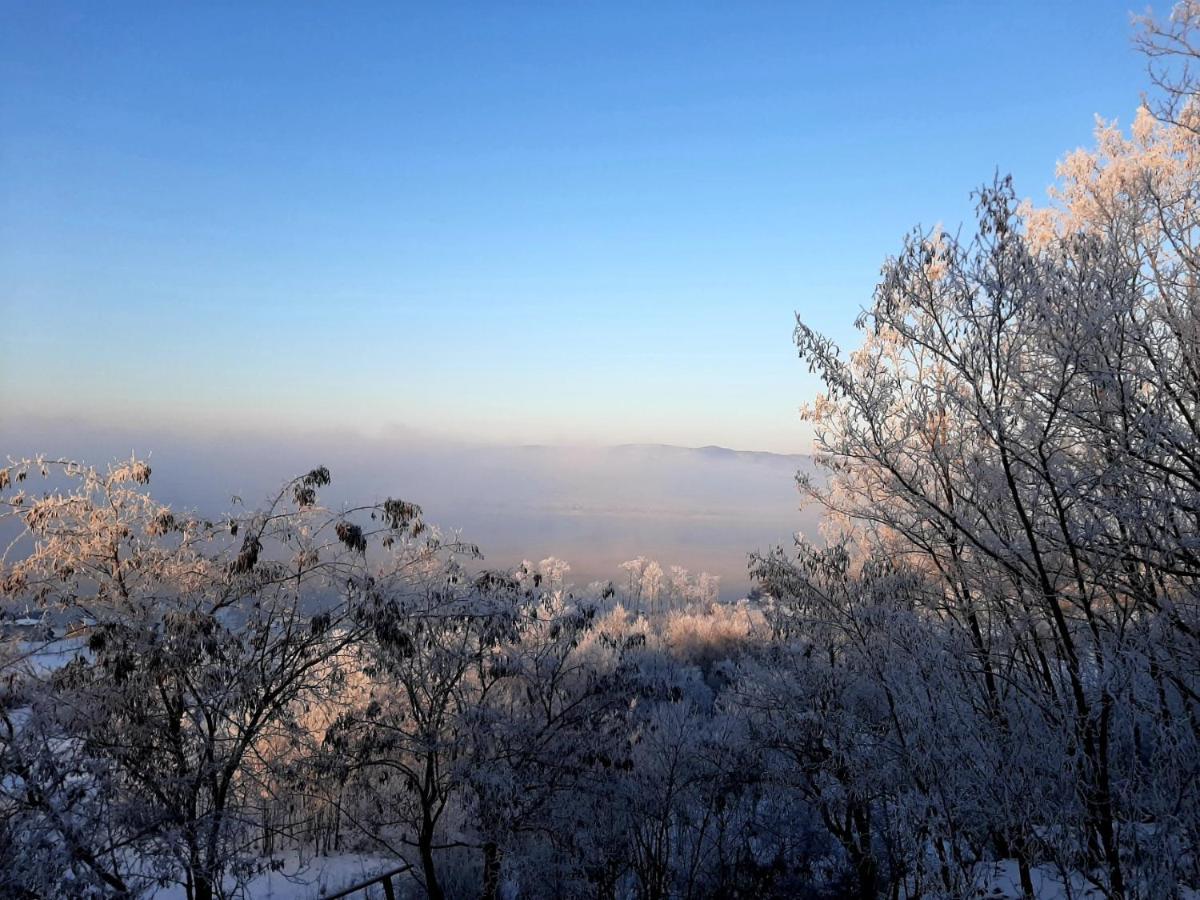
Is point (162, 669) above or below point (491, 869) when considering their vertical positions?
above

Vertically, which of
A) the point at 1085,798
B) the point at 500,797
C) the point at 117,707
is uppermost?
the point at 1085,798

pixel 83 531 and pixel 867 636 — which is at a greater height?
pixel 83 531

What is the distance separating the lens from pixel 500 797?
13.1 m

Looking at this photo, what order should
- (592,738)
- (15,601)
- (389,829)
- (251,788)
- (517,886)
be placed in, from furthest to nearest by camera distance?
(389,829) < (517,886) < (592,738) < (251,788) < (15,601)

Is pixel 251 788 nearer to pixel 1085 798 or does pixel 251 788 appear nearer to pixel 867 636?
pixel 867 636

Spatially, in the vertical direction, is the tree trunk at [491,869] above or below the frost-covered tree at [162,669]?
below

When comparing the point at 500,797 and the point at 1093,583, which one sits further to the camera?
the point at 500,797

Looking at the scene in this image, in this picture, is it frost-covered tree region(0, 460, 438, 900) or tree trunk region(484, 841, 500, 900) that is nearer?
frost-covered tree region(0, 460, 438, 900)

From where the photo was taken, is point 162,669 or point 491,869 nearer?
point 162,669

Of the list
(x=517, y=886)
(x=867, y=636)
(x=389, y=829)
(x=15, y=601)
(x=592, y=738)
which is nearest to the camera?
(x=15, y=601)

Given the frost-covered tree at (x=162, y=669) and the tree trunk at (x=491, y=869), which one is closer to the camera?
the frost-covered tree at (x=162, y=669)

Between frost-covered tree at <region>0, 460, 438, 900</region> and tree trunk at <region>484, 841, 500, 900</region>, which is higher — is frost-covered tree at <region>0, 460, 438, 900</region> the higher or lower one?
the higher one

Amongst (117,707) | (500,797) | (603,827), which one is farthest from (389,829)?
(117,707)

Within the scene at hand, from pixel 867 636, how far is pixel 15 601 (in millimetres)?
12114
